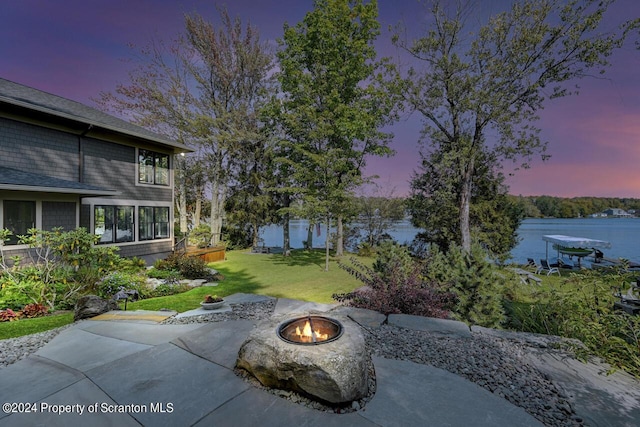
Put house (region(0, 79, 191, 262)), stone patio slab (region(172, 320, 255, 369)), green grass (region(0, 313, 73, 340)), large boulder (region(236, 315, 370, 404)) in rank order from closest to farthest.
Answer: large boulder (region(236, 315, 370, 404)) < stone patio slab (region(172, 320, 255, 369)) < green grass (region(0, 313, 73, 340)) < house (region(0, 79, 191, 262))

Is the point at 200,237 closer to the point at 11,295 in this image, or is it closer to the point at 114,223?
the point at 114,223

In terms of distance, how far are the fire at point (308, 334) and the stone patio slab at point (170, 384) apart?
68 cm

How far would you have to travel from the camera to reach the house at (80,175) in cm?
828

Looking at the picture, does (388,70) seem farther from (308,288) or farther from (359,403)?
(359,403)

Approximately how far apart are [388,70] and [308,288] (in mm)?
11575

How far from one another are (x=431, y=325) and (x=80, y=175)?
12.0 meters

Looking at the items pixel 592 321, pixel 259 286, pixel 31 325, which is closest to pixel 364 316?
pixel 592 321

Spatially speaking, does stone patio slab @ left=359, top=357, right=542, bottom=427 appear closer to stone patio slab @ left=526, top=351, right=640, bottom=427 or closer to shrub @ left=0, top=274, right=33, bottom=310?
stone patio slab @ left=526, top=351, right=640, bottom=427

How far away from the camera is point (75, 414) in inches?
87.7

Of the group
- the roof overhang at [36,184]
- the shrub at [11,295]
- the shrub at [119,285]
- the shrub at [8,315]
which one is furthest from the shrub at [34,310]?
the roof overhang at [36,184]

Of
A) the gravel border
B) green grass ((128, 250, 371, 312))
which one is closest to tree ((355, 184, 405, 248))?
green grass ((128, 250, 371, 312))

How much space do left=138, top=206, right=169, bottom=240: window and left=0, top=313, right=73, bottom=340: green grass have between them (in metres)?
7.18

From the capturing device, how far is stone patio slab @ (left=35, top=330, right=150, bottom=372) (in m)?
3.03

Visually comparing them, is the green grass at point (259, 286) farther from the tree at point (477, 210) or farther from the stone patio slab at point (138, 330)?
the tree at point (477, 210)
